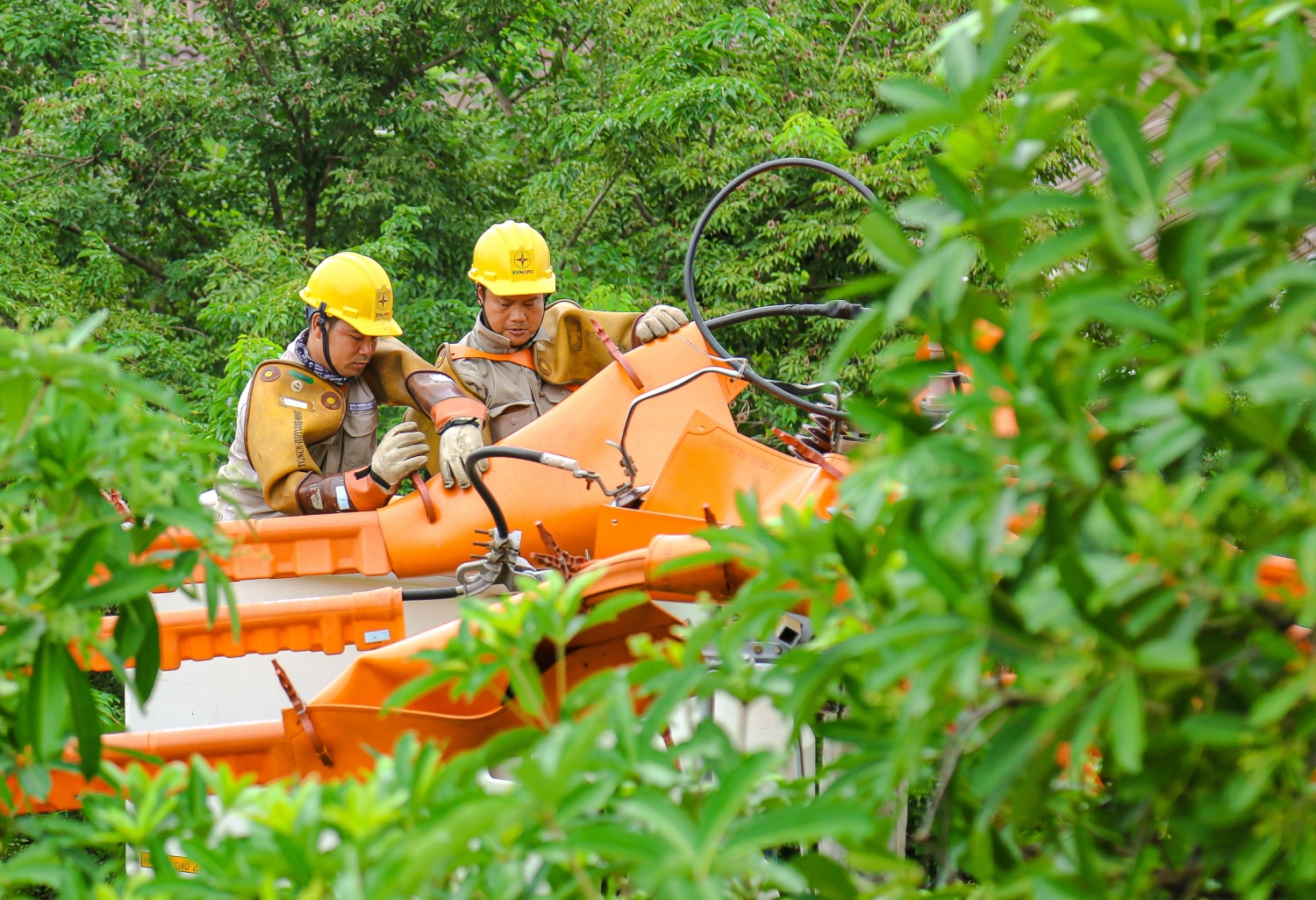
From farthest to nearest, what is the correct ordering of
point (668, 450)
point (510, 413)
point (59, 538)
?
point (510, 413) < point (668, 450) < point (59, 538)

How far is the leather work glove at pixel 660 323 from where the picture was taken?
4043 mm

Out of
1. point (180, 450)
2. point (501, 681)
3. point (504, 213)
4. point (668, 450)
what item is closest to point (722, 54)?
point (504, 213)

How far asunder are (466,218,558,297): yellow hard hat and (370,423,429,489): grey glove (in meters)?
1.11

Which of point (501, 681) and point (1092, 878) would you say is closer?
point (1092, 878)

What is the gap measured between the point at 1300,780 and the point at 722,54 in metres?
7.75

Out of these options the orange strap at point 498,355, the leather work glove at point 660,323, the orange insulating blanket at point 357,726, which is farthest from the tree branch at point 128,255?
the orange insulating blanket at point 357,726

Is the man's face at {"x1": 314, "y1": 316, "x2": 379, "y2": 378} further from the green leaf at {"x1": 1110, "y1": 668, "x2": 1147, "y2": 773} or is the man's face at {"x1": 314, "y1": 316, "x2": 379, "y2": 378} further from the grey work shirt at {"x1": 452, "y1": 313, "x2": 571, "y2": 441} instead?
the green leaf at {"x1": 1110, "y1": 668, "x2": 1147, "y2": 773}

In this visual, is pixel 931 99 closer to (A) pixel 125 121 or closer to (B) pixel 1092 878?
(B) pixel 1092 878

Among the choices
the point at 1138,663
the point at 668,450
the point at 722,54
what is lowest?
the point at 668,450

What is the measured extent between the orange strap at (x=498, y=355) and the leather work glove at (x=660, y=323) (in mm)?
1014

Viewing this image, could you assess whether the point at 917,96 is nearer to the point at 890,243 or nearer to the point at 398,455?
the point at 890,243

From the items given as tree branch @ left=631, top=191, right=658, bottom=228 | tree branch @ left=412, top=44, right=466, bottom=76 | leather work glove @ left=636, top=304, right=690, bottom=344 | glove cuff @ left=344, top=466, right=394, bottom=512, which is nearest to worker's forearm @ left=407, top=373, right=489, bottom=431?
glove cuff @ left=344, top=466, right=394, bottom=512

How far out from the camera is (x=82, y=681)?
4.18 feet

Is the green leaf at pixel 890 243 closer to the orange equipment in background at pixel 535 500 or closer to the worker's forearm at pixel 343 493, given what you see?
the orange equipment in background at pixel 535 500
